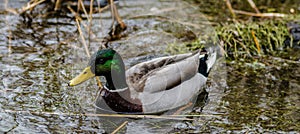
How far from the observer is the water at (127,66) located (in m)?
4.77

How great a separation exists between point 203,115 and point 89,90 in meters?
1.16

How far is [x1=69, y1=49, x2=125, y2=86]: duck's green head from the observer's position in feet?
16.0

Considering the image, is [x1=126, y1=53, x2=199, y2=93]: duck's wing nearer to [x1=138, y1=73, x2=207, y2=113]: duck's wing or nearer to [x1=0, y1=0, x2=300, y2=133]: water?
[x1=138, y1=73, x2=207, y2=113]: duck's wing

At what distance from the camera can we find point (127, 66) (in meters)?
5.42

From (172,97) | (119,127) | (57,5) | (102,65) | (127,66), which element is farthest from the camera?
(57,5)

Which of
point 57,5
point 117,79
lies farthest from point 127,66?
point 57,5

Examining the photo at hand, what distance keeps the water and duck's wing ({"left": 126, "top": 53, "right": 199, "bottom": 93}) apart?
0.30 metres

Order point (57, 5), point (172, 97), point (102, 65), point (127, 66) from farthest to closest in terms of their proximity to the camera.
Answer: point (57, 5) < point (127, 66) < point (172, 97) < point (102, 65)

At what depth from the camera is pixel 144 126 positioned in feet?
15.7

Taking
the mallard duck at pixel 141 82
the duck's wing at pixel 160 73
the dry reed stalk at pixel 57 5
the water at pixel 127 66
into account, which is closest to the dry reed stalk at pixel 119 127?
the water at pixel 127 66

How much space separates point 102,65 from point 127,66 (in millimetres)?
512

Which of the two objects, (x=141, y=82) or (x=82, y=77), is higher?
(x=82, y=77)

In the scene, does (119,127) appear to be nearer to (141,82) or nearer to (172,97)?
(141,82)

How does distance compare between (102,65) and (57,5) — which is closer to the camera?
(102,65)
